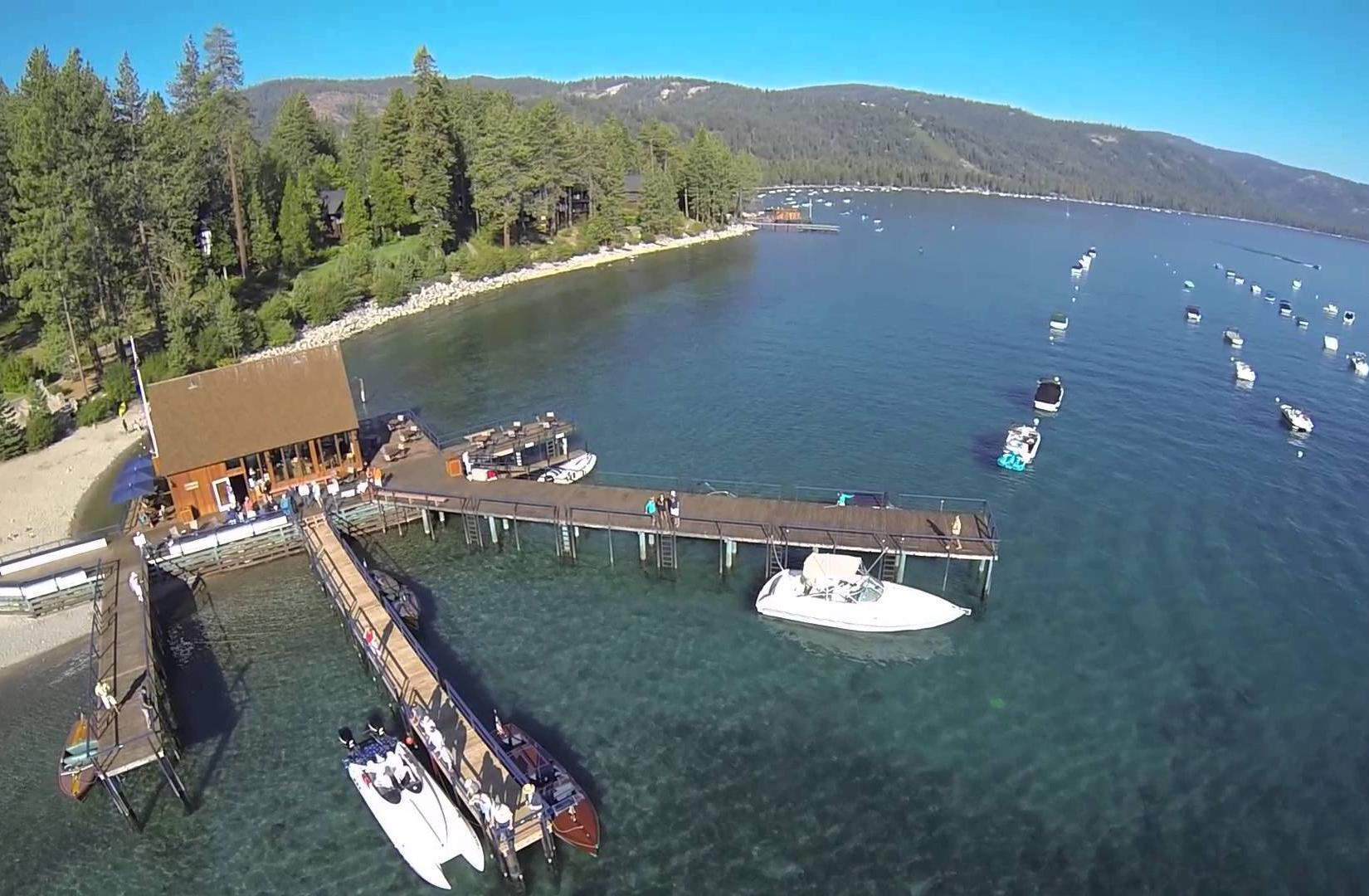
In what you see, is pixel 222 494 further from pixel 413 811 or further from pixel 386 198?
pixel 386 198

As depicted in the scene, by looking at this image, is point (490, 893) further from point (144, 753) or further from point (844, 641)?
point (844, 641)

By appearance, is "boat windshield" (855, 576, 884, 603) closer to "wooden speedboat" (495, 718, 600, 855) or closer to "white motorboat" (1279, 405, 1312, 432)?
"wooden speedboat" (495, 718, 600, 855)

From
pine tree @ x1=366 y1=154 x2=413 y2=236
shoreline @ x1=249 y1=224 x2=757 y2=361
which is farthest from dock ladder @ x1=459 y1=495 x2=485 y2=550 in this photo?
pine tree @ x1=366 y1=154 x2=413 y2=236

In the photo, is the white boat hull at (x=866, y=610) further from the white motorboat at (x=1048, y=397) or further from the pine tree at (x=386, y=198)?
the pine tree at (x=386, y=198)

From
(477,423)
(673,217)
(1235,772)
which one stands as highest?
(673,217)

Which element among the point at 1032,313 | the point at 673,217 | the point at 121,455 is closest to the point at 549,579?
the point at 121,455

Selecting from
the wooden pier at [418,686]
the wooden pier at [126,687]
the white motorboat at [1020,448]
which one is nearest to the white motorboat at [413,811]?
the wooden pier at [418,686]
